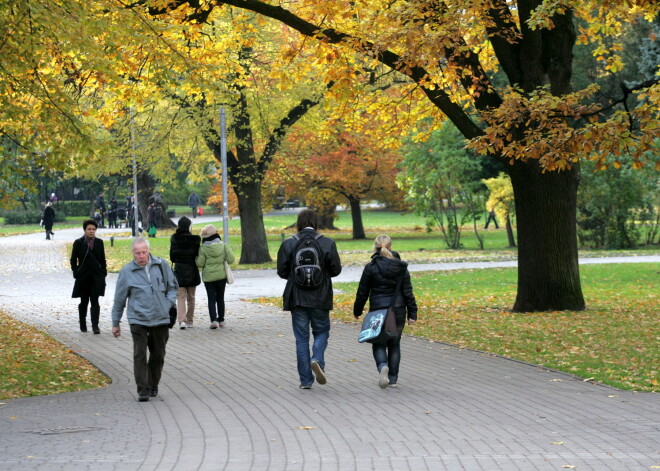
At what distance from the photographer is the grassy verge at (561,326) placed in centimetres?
1183

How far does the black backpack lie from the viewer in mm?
10172

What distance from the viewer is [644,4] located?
1416 cm

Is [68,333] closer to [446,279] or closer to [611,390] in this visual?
[611,390]

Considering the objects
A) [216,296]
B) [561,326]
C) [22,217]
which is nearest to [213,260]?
[216,296]

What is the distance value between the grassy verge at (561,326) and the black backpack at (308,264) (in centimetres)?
310

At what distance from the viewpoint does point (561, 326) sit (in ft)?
50.4

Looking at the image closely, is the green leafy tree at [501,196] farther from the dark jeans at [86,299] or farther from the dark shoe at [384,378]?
the dark shoe at [384,378]

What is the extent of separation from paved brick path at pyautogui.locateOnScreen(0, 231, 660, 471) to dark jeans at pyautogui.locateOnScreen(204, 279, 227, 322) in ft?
7.69

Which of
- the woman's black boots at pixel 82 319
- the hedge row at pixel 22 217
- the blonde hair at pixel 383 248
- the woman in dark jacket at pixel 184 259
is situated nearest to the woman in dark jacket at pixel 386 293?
the blonde hair at pixel 383 248

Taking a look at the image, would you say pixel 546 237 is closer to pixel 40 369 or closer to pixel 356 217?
pixel 40 369

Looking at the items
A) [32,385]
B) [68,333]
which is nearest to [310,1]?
[68,333]

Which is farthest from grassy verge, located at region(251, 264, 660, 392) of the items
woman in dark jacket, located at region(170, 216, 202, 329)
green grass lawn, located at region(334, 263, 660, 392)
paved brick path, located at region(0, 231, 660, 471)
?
woman in dark jacket, located at region(170, 216, 202, 329)

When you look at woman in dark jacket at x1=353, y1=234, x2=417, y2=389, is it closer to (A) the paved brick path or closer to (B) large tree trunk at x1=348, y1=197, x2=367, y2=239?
(A) the paved brick path

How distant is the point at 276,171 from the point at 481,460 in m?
39.2
